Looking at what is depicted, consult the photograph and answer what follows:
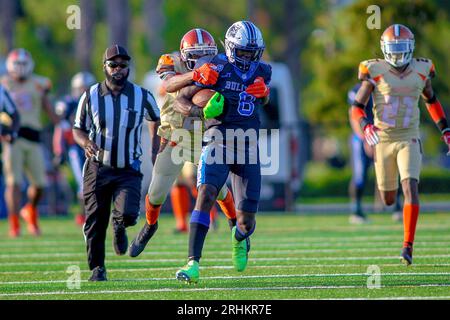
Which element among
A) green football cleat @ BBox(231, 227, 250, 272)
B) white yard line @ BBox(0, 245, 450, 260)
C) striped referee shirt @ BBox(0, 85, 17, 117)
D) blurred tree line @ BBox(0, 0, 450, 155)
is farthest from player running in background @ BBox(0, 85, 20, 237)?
blurred tree line @ BBox(0, 0, 450, 155)

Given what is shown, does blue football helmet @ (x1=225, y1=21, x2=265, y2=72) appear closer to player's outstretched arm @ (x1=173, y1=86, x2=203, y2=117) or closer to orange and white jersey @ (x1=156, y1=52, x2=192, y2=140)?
player's outstretched arm @ (x1=173, y1=86, x2=203, y2=117)

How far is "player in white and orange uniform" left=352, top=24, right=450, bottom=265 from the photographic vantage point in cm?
965

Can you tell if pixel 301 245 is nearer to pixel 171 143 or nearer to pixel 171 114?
pixel 171 143

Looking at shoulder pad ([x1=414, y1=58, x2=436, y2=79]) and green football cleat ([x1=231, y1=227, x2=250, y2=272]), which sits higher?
shoulder pad ([x1=414, y1=58, x2=436, y2=79])

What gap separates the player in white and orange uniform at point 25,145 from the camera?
13695mm

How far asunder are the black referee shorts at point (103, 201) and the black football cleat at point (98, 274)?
0.05 metres

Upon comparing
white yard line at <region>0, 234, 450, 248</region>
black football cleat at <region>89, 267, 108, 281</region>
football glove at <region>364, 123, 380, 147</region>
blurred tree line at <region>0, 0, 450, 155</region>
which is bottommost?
black football cleat at <region>89, 267, 108, 281</region>

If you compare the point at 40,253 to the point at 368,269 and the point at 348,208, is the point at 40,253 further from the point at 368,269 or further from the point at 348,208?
the point at 348,208

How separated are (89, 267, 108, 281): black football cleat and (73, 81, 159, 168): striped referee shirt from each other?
77 centimetres

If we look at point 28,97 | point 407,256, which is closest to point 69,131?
point 28,97

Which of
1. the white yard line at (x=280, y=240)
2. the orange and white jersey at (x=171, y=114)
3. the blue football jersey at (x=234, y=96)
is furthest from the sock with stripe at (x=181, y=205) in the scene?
the blue football jersey at (x=234, y=96)

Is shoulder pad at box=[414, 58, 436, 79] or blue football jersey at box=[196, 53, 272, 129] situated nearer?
blue football jersey at box=[196, 53, 272, 129]

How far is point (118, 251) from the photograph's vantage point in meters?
8.95
